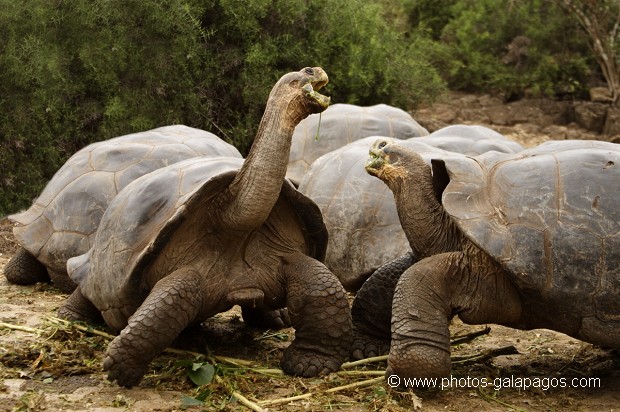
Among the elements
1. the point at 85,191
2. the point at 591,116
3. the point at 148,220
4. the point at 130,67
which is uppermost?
the point at 130,67

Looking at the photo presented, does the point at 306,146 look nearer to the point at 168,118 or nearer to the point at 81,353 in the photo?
the point at 168,118

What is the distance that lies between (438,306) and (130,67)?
531 cm

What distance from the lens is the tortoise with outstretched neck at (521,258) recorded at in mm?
3389

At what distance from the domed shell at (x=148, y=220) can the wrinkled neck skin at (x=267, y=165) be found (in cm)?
12

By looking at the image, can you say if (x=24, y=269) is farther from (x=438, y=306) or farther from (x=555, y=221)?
(x=555, y=221)

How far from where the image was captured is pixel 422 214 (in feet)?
12.7

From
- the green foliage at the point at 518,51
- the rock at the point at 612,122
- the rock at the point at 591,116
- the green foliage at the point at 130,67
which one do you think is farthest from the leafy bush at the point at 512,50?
the green foliage at the point at 130,67

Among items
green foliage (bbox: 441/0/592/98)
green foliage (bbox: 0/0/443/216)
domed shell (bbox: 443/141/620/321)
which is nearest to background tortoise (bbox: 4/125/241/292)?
domed shell (bbox: 443/141/620/321)

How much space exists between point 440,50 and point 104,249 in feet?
29.8

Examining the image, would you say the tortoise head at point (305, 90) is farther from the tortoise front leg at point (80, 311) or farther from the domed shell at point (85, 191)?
the domed shell at point (85, 191)

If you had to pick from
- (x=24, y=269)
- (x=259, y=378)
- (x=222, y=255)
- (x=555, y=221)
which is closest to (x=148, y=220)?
(x=222, y=255)

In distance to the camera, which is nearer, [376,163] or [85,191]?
[376,163]

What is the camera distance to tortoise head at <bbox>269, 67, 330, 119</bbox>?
143 inches

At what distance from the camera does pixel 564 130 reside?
11.1 metres
